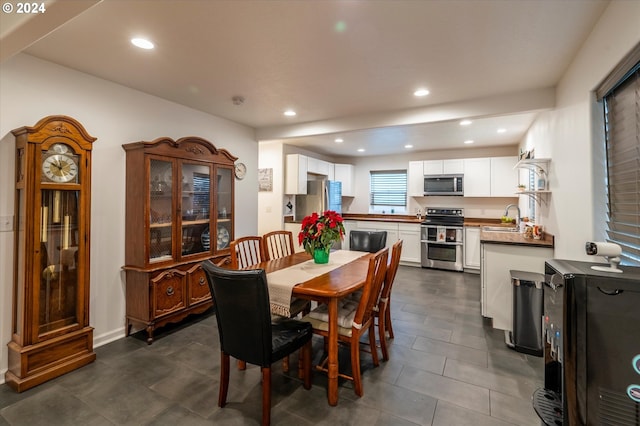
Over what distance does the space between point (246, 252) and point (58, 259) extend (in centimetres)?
147

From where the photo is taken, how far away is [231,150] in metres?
4.18

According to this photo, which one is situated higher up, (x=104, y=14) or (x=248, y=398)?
(x=104, y=14)

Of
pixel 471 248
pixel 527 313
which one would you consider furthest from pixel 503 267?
pixel 471 248

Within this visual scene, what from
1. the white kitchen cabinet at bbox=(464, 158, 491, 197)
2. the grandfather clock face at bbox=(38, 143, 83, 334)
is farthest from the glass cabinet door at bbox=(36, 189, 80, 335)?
the white kitchen cabinet at bbox=(464, 158, 491, 197)

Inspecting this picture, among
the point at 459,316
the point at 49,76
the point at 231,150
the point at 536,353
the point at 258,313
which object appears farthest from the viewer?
the point at 231,150

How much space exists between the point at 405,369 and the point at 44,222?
9.94 feet

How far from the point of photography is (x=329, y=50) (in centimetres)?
223

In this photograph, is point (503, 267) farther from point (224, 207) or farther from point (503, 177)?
point (224, 207)

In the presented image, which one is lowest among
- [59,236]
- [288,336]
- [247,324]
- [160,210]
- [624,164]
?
[288,336]

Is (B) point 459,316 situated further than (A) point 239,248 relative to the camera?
Yes

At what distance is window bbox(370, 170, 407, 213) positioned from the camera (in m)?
6.80

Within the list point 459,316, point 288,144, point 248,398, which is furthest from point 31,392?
point 288,144

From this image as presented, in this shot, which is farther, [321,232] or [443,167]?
[443,167]

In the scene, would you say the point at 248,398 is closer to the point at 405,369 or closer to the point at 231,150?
the point at 405,369
